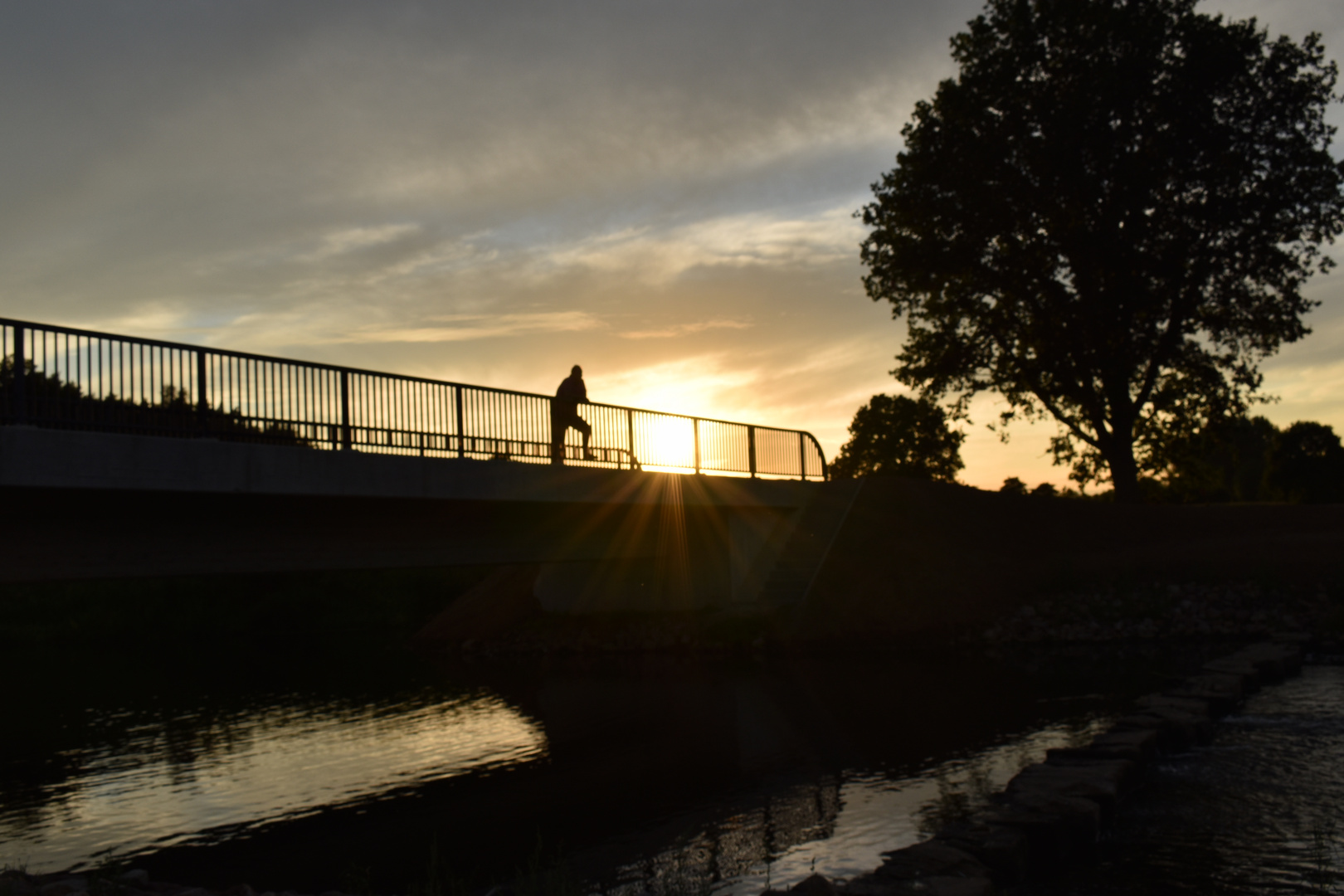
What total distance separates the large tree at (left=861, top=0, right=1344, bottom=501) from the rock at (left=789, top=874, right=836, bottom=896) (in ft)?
115

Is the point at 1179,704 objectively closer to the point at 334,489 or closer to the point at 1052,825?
the point at 1052,825

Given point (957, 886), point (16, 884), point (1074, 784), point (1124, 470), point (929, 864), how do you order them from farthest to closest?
point (1124, 470) → point (1074, 784) → point (16, 884) → point (929, 864) → point (957, 886)

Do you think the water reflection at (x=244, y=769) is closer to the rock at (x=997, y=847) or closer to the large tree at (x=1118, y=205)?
the rock at (x=997, y=847)

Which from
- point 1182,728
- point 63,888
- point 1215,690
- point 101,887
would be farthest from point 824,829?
point 1215,690

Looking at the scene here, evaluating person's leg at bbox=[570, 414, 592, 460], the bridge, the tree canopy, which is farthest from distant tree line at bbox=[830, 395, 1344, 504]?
person's leg at bbox=[570, 414, 592, 460]

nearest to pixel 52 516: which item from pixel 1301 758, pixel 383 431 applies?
pixel 383 431

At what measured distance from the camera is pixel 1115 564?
31219 millimetres

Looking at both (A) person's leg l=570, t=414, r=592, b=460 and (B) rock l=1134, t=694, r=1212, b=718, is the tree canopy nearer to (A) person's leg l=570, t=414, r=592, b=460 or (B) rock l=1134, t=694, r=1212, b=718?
(A) person's leg l=570, t=414, r=592, b=460

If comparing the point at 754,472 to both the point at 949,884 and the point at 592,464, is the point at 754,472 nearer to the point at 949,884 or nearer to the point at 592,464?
the point at 592,464

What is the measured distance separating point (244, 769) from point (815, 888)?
12.1 meters

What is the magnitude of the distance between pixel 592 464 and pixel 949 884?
19.2 metres

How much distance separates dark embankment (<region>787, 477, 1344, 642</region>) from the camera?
94.5 feet

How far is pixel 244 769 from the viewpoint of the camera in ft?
54.5

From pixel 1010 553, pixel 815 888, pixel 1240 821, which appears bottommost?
pixel 1240 821
